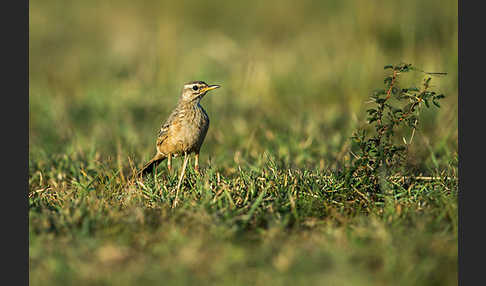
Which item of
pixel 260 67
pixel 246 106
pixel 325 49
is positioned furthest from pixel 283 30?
pixel 246 106

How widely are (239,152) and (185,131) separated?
113 cm

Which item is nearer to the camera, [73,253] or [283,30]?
[73,253]

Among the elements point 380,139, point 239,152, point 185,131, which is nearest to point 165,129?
point 185,131

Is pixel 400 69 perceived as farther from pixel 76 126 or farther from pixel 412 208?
pixel 76 126

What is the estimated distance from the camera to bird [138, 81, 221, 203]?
19.0 ft

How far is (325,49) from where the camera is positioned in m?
10.8

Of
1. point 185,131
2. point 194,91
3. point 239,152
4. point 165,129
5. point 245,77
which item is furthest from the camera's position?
point 245,77

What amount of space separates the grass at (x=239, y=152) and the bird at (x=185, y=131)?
211 millimetres

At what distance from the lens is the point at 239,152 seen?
6758 mm

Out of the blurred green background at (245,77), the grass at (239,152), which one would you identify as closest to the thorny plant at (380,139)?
the grass at (239,152)

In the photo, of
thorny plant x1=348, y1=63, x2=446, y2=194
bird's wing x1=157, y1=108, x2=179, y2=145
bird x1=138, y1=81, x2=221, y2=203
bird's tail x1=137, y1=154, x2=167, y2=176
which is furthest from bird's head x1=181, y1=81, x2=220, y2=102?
thorny plant x1=348, y1=63, x2=446, y2=194

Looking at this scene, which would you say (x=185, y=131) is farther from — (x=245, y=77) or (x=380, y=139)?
(x=245, y=77)

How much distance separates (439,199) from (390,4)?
6.47 m

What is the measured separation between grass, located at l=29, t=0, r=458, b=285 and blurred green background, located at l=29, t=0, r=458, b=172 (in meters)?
0.04
